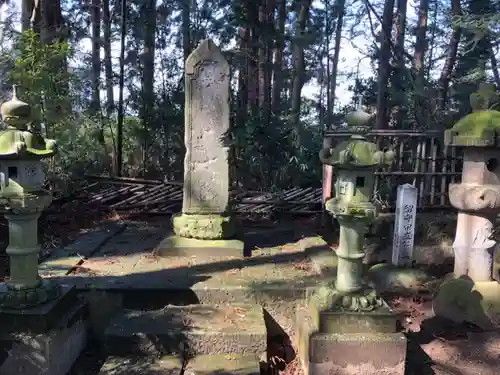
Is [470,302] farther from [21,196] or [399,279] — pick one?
[21,196]

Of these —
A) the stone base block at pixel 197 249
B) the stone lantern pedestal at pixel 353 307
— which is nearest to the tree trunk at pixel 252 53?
the stone base block at pixel 197 249

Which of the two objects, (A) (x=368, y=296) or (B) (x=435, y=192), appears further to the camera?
(B) (x=435, y=192)

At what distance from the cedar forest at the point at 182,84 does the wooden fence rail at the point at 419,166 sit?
979 millimetres

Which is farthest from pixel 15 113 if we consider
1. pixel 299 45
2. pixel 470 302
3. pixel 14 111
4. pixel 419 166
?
pixel 299 45

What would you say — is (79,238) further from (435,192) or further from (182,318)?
(435,192)

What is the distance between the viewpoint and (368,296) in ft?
11.7

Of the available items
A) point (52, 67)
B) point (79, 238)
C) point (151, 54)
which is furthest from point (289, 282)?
point (151, 54)

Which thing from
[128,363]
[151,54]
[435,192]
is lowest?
[128,363]

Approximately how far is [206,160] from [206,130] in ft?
1.23

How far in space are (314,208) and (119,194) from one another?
12.7 ft

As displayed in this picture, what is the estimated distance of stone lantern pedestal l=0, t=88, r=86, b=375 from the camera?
338 centimetres

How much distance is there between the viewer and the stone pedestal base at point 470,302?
4367 mm

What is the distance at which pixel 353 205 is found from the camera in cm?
342

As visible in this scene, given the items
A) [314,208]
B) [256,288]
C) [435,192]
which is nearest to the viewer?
[256,288]
